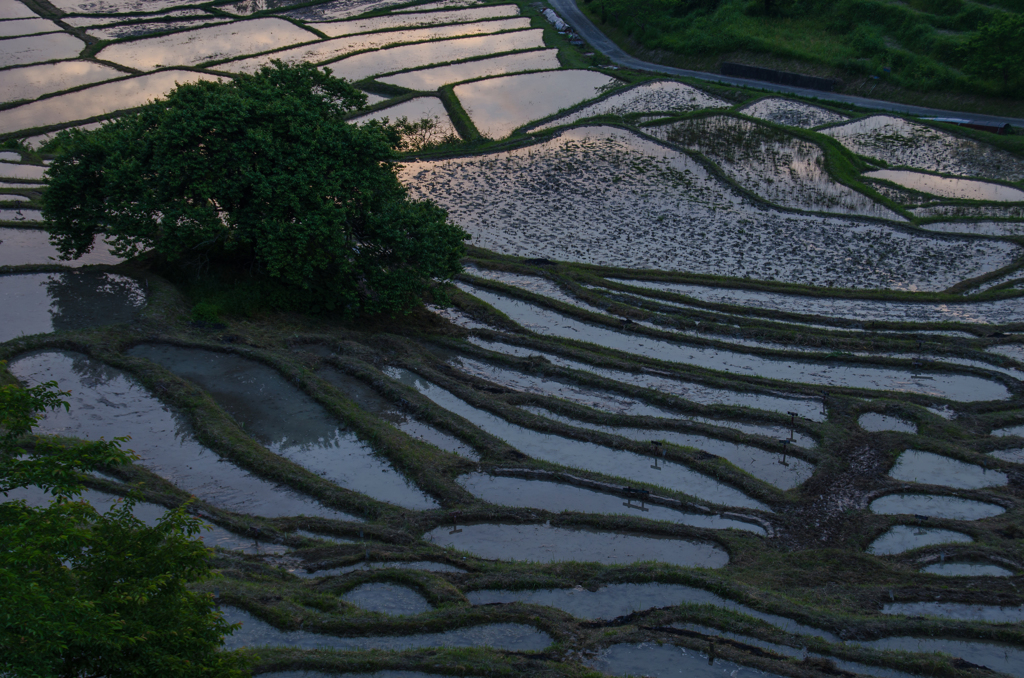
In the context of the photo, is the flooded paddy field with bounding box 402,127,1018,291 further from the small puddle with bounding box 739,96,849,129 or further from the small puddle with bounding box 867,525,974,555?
the small puddle with bounding box 867,525,974,555

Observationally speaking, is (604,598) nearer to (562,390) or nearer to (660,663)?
(660,663)

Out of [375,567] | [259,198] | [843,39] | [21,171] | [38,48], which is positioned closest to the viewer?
[375,567]

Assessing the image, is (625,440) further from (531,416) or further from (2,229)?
(2,229)

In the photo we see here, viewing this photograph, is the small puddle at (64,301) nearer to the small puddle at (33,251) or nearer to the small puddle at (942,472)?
the small puddle at (33,251)

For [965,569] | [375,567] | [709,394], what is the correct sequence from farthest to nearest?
[709,394], [965,569], [375,567]

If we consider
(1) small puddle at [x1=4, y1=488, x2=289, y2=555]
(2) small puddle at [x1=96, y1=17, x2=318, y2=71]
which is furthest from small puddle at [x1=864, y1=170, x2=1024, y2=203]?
(2) small puddle at [x1=96, y1=17, x2=318, y2=71]

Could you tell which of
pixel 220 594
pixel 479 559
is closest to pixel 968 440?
pixel 479 559

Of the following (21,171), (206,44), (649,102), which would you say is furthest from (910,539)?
(206,44)
